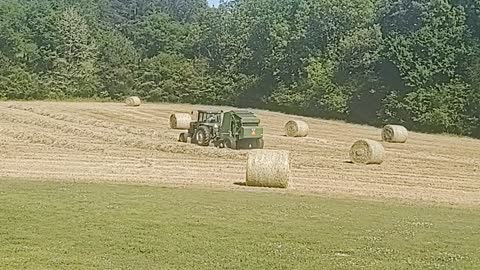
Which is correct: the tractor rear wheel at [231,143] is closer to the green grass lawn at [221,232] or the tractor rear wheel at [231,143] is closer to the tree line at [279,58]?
the green grass lawn at [221,232]

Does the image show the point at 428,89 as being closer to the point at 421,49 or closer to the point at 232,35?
the point at 421,49

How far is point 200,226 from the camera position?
1240cm

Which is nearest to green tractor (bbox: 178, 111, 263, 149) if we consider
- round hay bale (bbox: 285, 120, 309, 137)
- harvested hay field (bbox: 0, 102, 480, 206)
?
harvested hay field (bbox: 0, 102, 480, 206)

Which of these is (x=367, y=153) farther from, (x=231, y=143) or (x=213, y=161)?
(x=231, y=143)

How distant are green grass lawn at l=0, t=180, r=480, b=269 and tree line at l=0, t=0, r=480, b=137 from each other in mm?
32216

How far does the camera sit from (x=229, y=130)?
2844cm

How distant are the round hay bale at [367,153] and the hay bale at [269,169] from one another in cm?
707

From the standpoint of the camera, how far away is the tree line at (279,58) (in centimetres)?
4838

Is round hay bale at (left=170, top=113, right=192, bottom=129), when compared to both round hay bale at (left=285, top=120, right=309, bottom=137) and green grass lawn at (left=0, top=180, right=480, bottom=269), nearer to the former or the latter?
round hay bale at (left=285, top=120, right=309, bottom=137)

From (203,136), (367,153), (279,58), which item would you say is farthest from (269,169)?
(279,58)

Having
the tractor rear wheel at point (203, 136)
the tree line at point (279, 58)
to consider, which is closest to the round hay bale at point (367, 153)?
the tractor rear wheel at point (203, 136)

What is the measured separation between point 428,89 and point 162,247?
3987 cm

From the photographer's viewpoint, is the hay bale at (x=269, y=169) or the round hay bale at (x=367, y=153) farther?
the round hay bale at (x=367, y=153)

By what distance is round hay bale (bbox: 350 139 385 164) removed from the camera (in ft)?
82.9
